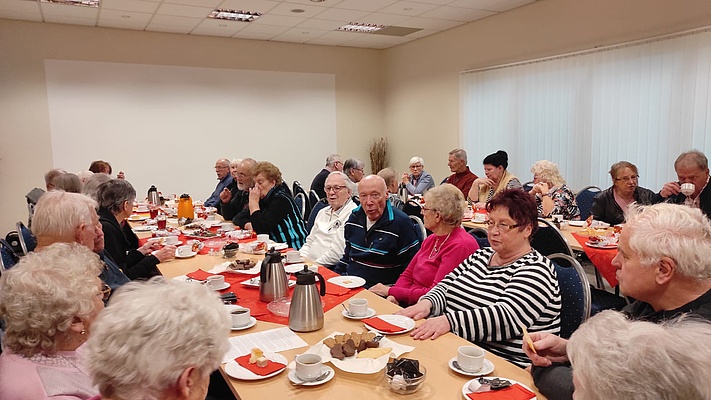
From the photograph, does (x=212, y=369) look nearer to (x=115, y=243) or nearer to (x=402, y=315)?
(x=402, y=315)

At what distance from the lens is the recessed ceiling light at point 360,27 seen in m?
7.34

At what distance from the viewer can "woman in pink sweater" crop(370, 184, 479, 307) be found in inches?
98.9

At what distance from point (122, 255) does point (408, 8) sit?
15.4 ft

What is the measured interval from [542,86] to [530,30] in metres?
0.72

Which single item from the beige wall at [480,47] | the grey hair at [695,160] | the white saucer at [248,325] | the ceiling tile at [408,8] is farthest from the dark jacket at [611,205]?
the white saucer at [248,325]

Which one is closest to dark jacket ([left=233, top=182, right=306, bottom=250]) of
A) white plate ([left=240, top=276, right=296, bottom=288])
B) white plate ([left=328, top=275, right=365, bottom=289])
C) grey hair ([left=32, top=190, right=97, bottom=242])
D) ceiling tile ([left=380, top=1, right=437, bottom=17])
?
white plate ([left=240, top=276, right=296, bottom=288])

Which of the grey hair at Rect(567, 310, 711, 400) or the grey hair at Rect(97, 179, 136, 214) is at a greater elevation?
the grey hair at Rect(97, 179, 136, 214)

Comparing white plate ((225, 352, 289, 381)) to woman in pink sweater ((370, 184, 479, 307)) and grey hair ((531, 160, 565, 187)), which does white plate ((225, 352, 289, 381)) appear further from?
grey hair ((531, 160, 565, 187))

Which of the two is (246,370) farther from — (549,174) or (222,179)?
(222,179)

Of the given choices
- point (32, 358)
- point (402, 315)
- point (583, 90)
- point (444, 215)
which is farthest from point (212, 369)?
point (583, 90)

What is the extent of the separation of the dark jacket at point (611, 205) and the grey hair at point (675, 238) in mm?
2877

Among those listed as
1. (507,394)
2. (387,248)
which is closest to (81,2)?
(387,248)

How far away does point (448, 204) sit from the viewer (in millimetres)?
2553

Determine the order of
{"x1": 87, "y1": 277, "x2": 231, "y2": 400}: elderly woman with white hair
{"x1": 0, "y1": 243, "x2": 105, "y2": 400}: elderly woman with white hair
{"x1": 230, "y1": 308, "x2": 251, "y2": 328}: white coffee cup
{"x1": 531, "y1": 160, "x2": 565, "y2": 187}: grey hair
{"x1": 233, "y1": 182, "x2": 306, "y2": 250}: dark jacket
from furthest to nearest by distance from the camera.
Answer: {"x1": 531, "y1": 160, "x2": 565, "y2": 187}: grey hair, {"x1": 233, "y1": 182, "x2": 306, "y2": 250}: dark jacket, {"x1": 230, "y1": 308, "x2": 251, "y2": 328}: white coffee cup, {"x1": 0, "y1": 243, "x2": 105, "y2": 400}: elderly woman with white hair, {"x1": 87, "y1": 277, "x2": 231, "y2": 400}: elderly woman with white hair
